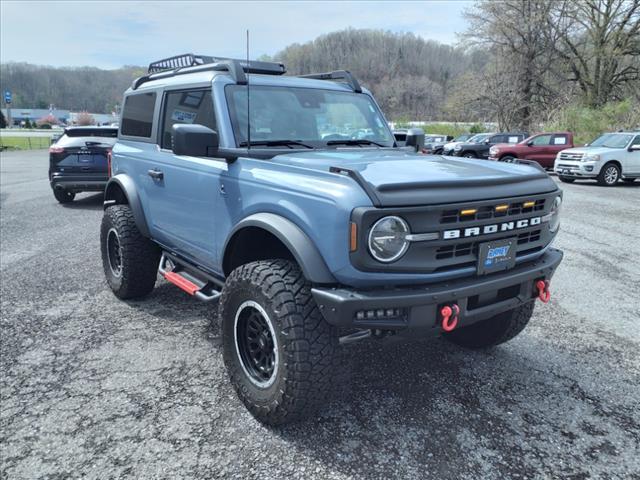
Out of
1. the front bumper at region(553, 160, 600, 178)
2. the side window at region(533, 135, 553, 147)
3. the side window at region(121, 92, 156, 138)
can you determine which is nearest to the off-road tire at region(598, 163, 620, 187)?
the front bumper at region(553, 160, 600, 178)

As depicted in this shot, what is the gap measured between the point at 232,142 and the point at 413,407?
2095 mm

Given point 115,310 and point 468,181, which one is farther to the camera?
point 115,310

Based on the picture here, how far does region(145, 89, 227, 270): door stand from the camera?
11.8 feet

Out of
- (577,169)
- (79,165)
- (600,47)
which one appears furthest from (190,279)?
(600,47)

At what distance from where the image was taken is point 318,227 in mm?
2582

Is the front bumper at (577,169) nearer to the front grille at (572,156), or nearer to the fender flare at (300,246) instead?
the front grille at (572,156)

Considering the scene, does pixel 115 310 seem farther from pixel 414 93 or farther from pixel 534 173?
pixel 414 93

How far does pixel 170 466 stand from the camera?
2600mm

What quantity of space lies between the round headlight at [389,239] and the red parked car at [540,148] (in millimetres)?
18191

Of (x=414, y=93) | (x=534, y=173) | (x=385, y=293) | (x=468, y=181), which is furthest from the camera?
(x=414, y=93)

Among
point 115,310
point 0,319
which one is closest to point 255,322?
point 115,310

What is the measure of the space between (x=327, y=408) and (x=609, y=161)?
50.2 ft

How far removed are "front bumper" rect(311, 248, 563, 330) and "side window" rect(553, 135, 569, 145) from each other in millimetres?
18848

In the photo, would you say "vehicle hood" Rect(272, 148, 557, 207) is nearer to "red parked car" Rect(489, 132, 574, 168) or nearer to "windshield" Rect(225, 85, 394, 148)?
"windshield" Rect(225, 85, 394, 148)
